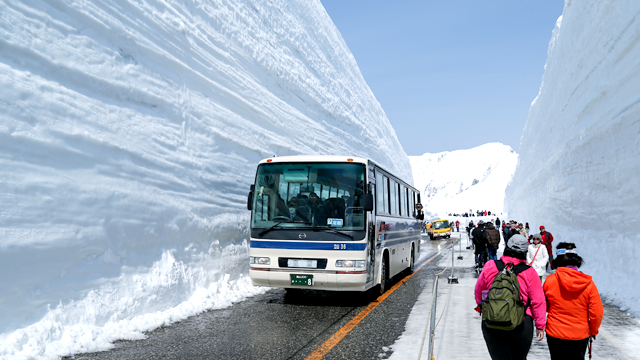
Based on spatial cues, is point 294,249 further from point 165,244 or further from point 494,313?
point 494,313

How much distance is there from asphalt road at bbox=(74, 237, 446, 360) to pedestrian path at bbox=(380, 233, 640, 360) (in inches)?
9.9

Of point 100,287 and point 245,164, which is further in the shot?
point 245,164

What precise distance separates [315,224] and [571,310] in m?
5.18

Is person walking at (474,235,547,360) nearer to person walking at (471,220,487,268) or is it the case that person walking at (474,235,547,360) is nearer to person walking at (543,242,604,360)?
person walking at (543,242,604,360)

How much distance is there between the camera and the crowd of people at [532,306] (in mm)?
3594

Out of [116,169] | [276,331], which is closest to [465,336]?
[276,331]

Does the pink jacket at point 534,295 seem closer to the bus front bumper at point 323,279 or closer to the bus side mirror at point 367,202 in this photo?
the bus side mirror at point 367,202

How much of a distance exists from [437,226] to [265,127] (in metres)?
28.1

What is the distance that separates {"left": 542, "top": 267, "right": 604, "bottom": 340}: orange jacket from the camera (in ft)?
12.1

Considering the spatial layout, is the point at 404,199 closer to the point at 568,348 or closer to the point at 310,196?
the point at 310,196

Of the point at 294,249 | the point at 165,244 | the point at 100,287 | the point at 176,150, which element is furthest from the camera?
the point at 176,150

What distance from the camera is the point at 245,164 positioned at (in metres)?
15.7

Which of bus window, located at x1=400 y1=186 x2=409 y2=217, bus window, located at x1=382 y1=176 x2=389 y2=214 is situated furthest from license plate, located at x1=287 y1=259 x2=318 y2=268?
bus window, located at x1=400 y1=186 x2=409 y2=217

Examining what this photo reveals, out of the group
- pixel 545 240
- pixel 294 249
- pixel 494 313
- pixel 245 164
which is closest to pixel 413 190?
pixel 545 240
